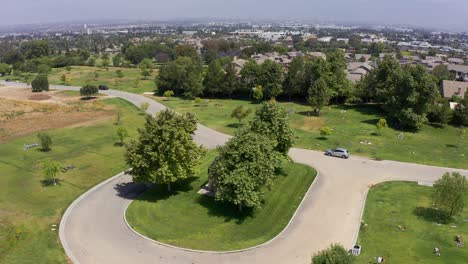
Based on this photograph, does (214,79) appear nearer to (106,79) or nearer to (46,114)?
(46,114)

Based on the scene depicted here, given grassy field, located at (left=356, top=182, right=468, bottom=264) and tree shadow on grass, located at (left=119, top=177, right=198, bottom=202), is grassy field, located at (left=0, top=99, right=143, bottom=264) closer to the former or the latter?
tree shadow on grass, located at (left=119, top=177, right=198, bottom=202)

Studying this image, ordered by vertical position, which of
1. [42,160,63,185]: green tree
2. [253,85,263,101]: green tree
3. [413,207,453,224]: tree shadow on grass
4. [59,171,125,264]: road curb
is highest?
[253,85,263,101]: green tree

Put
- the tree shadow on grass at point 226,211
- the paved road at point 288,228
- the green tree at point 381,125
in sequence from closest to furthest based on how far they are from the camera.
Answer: the paved road at point 288,228 → the tree shadow on grass at point 226,211 → the green tree at point 381,125

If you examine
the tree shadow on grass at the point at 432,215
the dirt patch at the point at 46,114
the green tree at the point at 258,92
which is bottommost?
the tree shadow on grass at the point at 432,215

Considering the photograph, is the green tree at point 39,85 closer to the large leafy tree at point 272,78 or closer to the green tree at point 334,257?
the large leafy tree at point 272,78

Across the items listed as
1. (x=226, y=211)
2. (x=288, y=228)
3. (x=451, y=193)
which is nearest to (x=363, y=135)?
(x=451, y=193)

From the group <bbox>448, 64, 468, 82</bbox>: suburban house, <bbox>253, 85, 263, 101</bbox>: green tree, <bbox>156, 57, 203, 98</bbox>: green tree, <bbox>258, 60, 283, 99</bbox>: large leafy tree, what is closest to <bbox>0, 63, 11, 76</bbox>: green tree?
<bbox>156, 57, 203, 98</bbox>: green tree

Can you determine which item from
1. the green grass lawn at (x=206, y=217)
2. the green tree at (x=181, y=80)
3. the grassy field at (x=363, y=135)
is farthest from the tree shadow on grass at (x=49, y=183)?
the green tree at (x=181, y=80)
